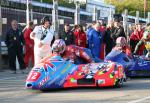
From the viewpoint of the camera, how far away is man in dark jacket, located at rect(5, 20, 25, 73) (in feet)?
55.9

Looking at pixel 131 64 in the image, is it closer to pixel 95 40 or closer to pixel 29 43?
pixel 95 40

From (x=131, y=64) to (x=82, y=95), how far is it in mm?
3862

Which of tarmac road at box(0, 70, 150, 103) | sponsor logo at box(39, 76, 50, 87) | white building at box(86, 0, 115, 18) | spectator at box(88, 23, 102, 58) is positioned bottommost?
tarmac road at box(0, 70, 150, 103)

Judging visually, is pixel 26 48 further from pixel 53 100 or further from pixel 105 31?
pixel 53 100

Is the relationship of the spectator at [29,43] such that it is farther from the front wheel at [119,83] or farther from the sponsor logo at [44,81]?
the sponsor logo at [44,81]

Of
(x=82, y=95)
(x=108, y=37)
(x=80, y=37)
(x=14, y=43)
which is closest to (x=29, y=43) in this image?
(x=14, y=43)

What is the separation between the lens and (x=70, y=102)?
33.3 ft

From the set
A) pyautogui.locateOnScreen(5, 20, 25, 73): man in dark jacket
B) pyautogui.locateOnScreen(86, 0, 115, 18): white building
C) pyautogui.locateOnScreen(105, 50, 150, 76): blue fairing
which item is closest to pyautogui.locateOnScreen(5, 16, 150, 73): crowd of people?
pyautogui.locateOnScreen(5, 20, 25, 73): man in dark jacket

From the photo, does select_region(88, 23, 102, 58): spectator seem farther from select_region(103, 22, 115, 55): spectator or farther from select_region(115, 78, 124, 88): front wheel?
select_region(115, 78, 124, 88): front wheel

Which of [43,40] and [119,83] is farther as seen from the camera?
[43,40]

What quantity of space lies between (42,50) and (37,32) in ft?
1.68

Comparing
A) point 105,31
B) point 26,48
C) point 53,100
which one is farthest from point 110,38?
point 53,100

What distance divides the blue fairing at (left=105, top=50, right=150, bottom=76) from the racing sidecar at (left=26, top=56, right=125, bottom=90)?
2.20 metres

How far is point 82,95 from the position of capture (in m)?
11.1
